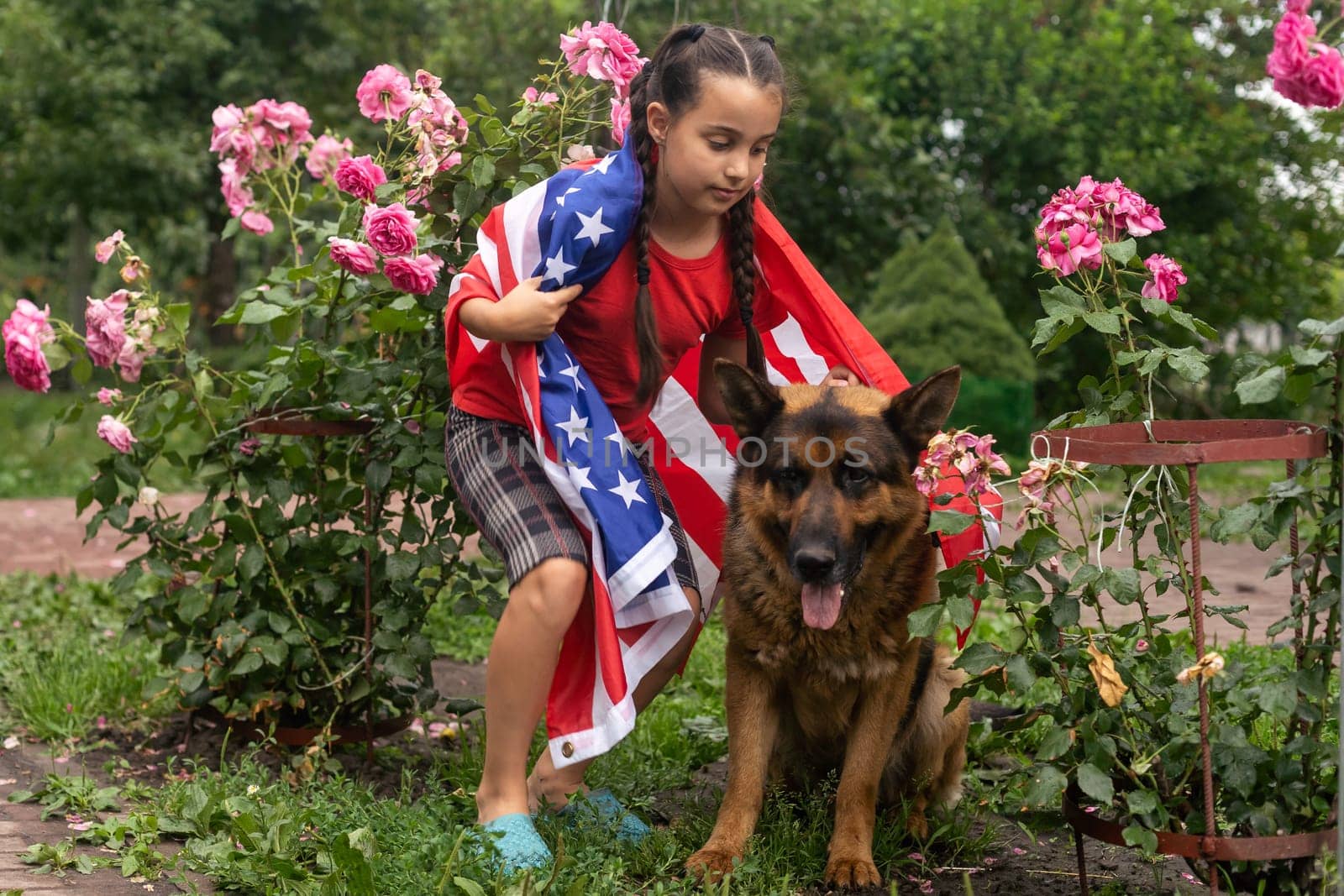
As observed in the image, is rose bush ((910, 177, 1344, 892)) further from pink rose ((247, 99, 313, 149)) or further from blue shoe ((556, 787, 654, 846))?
pink rose ((247, 99, 313, 149))

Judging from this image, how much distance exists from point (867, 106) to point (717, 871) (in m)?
9.38

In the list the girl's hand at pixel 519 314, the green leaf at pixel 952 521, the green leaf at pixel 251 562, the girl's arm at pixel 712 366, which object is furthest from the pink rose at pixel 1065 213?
the green leaf at pixel 251 562

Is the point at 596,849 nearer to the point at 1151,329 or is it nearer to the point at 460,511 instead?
the point at 460,511

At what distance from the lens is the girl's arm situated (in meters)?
3.84

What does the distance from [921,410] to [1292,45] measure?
1.28 metres

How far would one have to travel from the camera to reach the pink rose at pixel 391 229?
3527mm

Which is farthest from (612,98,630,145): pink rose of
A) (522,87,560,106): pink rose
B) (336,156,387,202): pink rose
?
(336,156,387,202): pink rose

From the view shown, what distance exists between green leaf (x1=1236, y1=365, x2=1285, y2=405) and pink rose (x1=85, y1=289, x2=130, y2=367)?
3225 millimetres

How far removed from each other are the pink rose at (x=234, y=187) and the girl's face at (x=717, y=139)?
1.72 meters

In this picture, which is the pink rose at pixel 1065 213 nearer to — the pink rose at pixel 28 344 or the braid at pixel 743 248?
the braid at pixel 743 248

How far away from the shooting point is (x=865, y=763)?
10.8ft

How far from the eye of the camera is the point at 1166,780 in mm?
2707

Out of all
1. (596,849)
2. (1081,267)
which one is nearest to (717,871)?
(596,849)

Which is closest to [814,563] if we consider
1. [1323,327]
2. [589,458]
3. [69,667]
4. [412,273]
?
[589,458]
